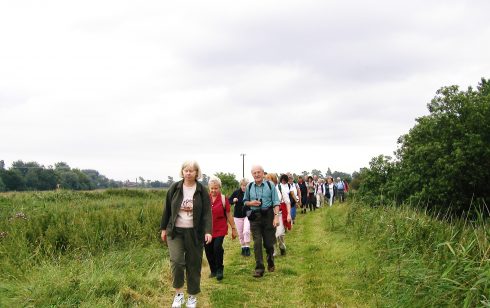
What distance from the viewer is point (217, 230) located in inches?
286

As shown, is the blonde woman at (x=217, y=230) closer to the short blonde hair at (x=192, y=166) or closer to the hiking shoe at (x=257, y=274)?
the hiking shoe at (x=257, y=274)

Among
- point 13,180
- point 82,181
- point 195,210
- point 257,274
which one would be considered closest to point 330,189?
point 257,274

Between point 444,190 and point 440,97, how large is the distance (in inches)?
342

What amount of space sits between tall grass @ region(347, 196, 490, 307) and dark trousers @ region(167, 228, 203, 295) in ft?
8.52

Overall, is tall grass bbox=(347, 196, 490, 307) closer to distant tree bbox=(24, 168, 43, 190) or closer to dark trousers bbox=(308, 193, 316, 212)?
dark trousers bbox=(308, 193, 316, 212)

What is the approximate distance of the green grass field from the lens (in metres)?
5.04

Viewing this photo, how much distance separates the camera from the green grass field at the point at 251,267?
504 cm

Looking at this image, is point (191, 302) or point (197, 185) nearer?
point (191, 302)

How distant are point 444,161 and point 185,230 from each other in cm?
2547

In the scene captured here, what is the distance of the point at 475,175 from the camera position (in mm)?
26719

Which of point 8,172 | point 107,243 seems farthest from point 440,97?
point 8,172

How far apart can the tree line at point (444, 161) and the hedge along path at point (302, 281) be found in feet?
53.1

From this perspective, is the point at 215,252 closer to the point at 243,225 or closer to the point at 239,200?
the point at 239,200

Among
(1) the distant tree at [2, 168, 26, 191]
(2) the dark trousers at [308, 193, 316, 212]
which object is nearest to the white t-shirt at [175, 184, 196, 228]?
(2) the dark trousers at [308, 193, 316, 212]
